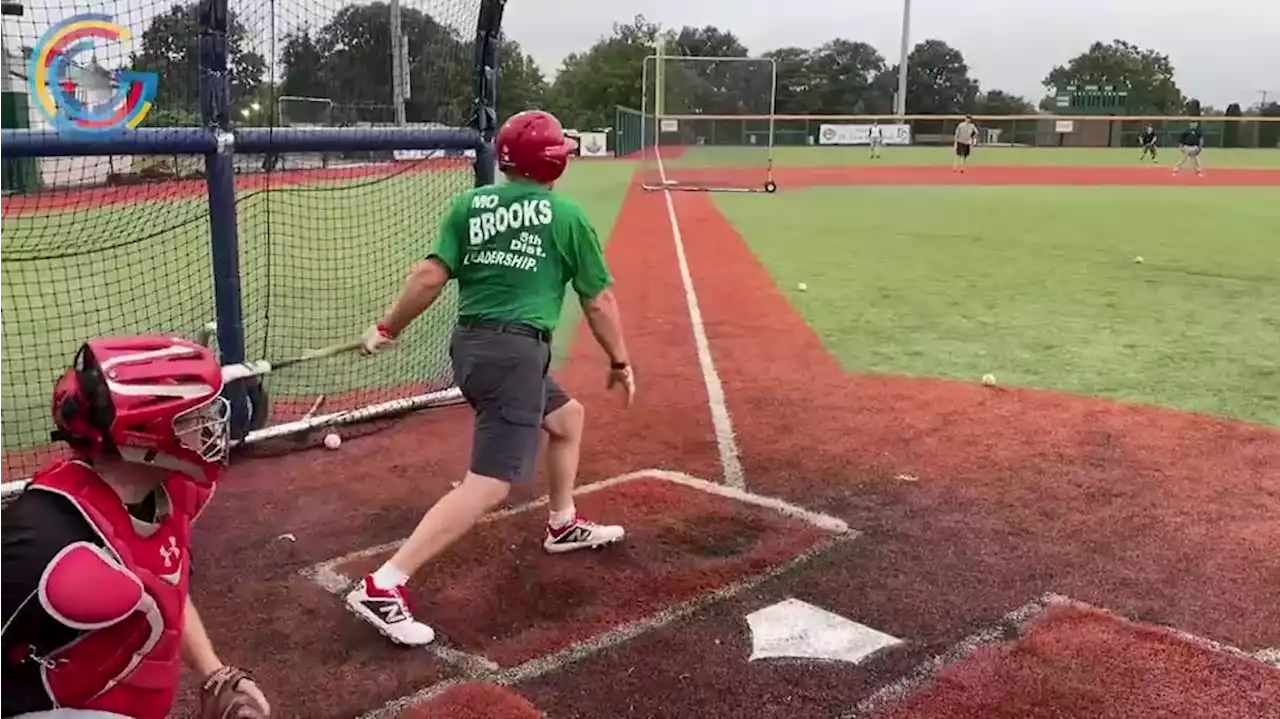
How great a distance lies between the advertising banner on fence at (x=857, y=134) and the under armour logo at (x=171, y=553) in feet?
179

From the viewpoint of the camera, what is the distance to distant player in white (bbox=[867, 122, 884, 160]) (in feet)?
155

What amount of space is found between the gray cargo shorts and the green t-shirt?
0.07 meters

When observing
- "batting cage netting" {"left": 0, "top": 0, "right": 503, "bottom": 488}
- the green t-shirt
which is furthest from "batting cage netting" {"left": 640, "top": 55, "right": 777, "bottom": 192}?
the green t-shirt

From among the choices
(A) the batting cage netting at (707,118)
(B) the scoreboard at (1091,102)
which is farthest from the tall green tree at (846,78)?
(A) the batting cage netting at (707,118)

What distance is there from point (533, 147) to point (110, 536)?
2398 millimetres

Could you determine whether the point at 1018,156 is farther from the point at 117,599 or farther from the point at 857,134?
the point at 117,599

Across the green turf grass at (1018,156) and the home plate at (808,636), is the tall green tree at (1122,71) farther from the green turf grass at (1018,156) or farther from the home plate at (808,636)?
the home plate at (808,636)

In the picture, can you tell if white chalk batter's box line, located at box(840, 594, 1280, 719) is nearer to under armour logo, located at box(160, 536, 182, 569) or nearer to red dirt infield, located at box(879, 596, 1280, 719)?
red dirt infield, located at box(879, 596, 1280, 719)

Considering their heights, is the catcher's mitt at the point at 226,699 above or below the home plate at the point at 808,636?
above

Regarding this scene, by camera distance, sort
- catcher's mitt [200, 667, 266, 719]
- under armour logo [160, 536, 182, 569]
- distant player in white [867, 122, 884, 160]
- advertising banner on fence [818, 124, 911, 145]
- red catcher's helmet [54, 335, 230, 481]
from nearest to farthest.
→ red catcher's helmet [54, 335, 230, 481] → under armour logo [160, 536, 182, 569] → catcher's mitt [200, 667, 266, 719] → distant player in white [867, 122, 884, 160] → advertising banner on fence [818, 124, 911, 145]

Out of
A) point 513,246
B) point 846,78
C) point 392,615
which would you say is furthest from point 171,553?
point 846,78

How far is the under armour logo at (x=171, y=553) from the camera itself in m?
2.22

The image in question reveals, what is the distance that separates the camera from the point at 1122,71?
335 ft

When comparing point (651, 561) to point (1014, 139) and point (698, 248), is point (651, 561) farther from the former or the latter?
point (1014, 139)
